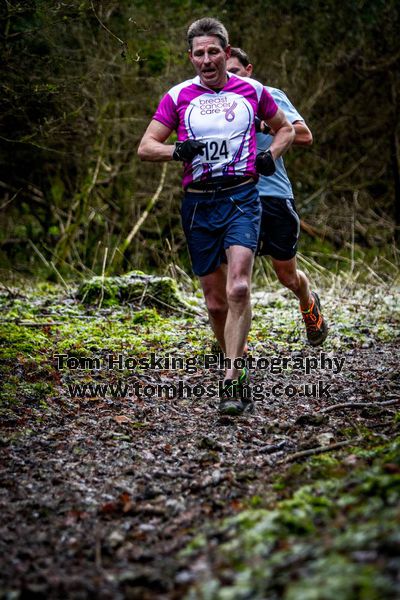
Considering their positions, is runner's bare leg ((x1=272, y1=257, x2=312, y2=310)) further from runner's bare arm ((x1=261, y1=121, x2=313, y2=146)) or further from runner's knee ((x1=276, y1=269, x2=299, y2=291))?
runner's bare arm ((x1=261, y1=121, x2=313, y2=146))

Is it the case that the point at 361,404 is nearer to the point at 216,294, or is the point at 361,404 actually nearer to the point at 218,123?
the point at 216,294

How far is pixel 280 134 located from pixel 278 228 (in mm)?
959

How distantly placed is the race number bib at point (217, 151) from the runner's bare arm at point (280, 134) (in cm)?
44

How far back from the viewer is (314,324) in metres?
6.07

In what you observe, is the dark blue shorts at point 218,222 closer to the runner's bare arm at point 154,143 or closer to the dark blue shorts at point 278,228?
the runner's bare arm at point 154,143

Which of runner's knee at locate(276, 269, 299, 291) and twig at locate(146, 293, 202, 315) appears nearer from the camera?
runner's knee at locate(276, 269, 299, 291)

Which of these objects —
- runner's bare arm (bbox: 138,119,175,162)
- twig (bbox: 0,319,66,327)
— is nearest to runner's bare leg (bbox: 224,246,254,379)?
runner's bare arm (bbox: 138,119,175,162)

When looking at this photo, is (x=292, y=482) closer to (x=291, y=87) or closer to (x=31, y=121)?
(x=31, y=121)

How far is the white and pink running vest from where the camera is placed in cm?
433

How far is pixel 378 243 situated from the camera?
1389 centimetres

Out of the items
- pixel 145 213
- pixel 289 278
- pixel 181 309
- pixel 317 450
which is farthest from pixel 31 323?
pixel 145 213

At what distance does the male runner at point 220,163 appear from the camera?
14.1 feet

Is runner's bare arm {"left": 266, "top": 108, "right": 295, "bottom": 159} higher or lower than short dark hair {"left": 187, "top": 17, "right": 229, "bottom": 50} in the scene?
lower

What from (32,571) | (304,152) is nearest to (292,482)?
(32,571)
